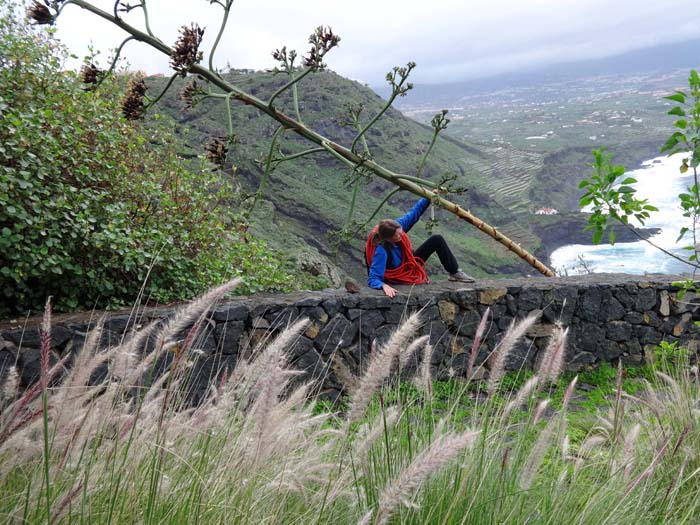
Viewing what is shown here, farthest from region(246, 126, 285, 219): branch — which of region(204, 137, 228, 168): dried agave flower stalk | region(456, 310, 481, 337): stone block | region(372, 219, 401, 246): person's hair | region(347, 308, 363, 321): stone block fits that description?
region(456, 310, 481, 337): stone block

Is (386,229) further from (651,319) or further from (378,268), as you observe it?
(651,319)

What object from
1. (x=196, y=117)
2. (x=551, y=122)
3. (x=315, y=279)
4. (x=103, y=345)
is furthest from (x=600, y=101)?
(x=103, y=345)

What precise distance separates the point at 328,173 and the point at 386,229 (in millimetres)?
21104

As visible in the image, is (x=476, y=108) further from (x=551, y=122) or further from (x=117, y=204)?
(x=117, y=204)

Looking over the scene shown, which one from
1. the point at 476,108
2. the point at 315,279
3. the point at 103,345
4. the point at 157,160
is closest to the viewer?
the point at 103,345

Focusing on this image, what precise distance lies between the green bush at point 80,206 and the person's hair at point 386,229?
1.49 meters

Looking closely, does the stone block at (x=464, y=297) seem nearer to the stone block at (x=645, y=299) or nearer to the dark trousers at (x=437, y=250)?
the dark trousers at (x=437, y=250)

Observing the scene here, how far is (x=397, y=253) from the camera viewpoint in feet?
20.8

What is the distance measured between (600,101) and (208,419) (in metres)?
98.1

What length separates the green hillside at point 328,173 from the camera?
2041 cm

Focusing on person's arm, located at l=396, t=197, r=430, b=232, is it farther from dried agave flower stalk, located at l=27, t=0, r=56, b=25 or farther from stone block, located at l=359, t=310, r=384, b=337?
dried agave flower stalk, located at l=27, t=0, r=56, b=25

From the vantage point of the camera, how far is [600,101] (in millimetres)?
88812

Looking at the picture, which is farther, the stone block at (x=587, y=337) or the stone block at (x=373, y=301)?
the stone block at (x=587, y=337)

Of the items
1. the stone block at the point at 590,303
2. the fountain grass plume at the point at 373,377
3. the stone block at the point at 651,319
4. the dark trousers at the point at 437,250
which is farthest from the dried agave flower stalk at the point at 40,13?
the stone block at the point at 651,319
